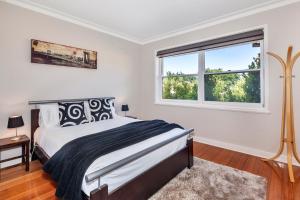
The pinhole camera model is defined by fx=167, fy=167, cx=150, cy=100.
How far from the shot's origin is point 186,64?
3914 millimetres

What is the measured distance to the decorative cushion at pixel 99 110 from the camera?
3.06 metres

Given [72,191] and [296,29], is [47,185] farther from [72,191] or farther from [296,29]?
[296,29]

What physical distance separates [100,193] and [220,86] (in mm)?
2936

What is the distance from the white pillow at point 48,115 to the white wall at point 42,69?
0.24m

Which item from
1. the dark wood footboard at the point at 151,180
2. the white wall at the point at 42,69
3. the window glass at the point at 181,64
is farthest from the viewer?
the window glass at the point at 181,64

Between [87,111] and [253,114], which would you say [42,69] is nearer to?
[87,111]

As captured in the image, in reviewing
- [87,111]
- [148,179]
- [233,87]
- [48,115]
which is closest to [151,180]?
[148,179]

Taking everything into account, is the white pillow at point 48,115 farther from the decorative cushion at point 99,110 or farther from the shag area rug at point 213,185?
the shag area rug at point 213,185

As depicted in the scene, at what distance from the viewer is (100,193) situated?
125cm

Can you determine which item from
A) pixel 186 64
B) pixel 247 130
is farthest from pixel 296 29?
pixel 186 64

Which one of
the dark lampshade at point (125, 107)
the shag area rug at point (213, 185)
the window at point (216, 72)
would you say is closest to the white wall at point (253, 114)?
the window at point (216, 72)

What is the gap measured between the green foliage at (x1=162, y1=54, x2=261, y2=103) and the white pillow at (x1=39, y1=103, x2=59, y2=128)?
2.54m

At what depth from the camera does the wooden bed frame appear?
1.35 meters

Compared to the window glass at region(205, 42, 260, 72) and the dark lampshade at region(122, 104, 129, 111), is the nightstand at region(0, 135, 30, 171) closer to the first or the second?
the dark lampshade at region(122, 104, 129, 111)
